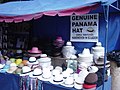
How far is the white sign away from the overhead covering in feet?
A: 2.58

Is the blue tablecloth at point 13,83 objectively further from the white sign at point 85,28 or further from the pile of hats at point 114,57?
the white sign at point 85,28

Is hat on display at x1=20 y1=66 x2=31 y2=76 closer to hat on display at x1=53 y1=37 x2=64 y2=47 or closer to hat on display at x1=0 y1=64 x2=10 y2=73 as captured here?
hat on display at x1=0 y1=64 x2=10 y2=73

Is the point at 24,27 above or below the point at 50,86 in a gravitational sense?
above

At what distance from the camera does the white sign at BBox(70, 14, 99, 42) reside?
6.05m

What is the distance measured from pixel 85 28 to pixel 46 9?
1.37 m

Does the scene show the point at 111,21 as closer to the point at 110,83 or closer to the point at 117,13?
the point at 117,13

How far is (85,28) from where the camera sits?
20.1 feet

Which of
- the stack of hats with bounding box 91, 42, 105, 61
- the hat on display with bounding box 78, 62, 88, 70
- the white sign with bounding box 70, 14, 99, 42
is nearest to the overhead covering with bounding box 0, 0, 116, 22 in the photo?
the white sign with bounding box 70, 14, 99, 42

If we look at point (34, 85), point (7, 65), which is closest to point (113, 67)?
point (34, 85)

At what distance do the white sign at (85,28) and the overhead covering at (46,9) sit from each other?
0.79m

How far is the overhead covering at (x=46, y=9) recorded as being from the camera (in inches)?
176

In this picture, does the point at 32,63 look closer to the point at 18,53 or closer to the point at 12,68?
the point at 12,68

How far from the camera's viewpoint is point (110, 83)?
5227mm

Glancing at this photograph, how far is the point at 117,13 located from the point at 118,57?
121 cm
